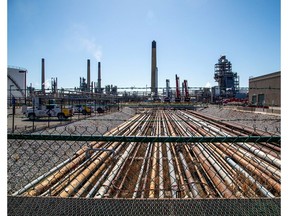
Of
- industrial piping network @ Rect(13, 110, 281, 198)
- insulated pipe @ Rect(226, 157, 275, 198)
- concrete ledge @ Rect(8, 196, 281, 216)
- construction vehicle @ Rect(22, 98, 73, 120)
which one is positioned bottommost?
industrial piping network @ Rect(13, 110, 281, 198)

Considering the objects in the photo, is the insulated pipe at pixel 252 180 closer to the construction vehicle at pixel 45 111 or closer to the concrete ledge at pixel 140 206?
the concrete ledge at pixel 140 206

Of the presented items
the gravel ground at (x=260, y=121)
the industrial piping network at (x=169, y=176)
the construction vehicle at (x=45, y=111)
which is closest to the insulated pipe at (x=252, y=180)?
the industrial piping network at (x=169, y=176)

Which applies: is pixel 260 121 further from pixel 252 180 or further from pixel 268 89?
pixel 268 89

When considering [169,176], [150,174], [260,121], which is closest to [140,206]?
[169,176]

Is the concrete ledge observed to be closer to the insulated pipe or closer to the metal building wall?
the insulated pipe

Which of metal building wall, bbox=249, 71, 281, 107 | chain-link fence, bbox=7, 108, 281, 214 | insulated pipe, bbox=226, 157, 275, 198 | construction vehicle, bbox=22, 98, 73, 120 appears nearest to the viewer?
insulated pipe, bbox=226, 157, 275, 198

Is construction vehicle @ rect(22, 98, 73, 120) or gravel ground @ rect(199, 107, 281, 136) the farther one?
construction vehicle @ rect(22, 98, 73, 120)

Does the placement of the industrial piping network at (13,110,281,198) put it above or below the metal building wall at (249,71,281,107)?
below

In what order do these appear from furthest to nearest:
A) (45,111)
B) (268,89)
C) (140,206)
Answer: (268,89), (45,111), (140,206)

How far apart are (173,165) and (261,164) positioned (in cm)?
268

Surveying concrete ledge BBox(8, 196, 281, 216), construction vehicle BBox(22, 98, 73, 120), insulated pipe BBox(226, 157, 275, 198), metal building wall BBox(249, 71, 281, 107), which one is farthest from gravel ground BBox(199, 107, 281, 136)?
construction vehicle BBox(22, 98, 73, 120)
